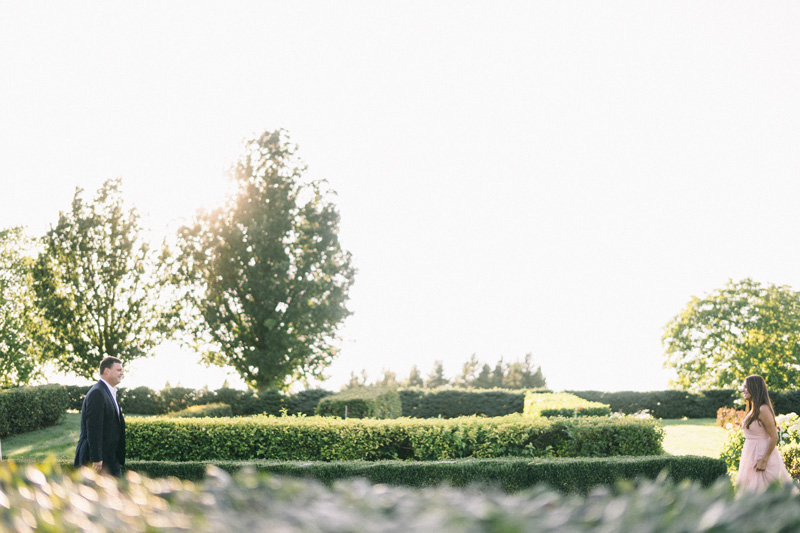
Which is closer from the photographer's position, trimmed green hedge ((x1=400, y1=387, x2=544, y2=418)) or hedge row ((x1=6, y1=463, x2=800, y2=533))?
hedge row ((x1=6, y1=463, x2=800, y2=533))

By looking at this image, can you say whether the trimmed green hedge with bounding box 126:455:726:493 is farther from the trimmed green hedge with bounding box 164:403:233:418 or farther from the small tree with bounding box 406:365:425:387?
the small tree with bounding box 406:365:425:387

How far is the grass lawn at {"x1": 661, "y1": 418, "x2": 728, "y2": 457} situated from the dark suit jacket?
13.0 metres

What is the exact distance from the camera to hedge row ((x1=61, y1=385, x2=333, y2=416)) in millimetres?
24422

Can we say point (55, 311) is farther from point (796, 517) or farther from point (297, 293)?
point (796, 517)

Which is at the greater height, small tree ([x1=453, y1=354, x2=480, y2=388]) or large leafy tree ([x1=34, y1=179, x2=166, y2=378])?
large leafy tree ([x1=34, y1=179, x2=166, y2=378])

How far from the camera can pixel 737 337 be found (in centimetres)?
3556

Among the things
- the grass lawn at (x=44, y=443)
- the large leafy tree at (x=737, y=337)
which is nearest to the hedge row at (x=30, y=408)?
the grass lawn at (x=44, y=443)

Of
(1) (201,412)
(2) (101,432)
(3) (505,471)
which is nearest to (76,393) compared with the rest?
(1) (201,412)

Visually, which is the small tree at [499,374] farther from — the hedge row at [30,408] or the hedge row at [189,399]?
the hedge row at [30,408]

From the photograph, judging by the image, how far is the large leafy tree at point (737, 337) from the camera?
112 ft

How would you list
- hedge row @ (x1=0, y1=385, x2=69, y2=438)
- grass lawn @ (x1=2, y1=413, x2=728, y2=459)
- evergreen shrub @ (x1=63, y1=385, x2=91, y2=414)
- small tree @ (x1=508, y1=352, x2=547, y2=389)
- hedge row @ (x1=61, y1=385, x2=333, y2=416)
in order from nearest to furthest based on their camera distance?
1. grass lawn @ (x1=2, y1=413, x2=728, y2=459)
2. hedge row @ (x1=0, y1=385, x2=69, y2=438)
3. hedge row @ (x1=61, y1=385, x2=333, y2=416)
4. evergreen shrub @ (x1=63, y1=385, x2=91, y2=414)
5. small tree @ (x1=508, y1=352, x2=547, y2=389)

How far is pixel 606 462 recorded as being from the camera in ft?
28.7

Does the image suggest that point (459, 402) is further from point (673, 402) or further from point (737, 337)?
point (737, 337)

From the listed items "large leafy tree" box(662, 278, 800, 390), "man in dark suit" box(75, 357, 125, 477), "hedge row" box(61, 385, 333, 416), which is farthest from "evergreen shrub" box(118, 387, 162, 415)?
"large leafy tree" box(662, 278, 800, 390)
